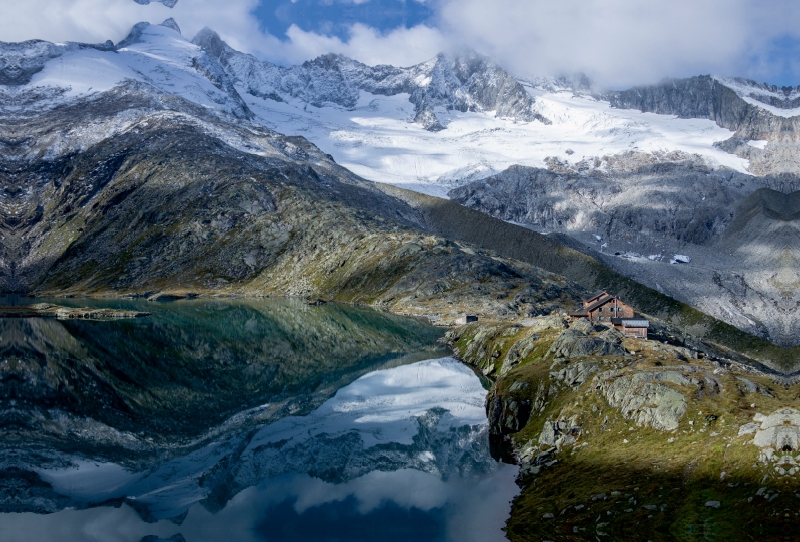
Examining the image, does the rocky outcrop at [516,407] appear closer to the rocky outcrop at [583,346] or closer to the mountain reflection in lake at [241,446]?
the mountain reflection in lake at [241,446]

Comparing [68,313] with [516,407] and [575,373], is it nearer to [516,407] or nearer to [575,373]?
[516,407]

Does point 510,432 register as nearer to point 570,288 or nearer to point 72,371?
point 72,371

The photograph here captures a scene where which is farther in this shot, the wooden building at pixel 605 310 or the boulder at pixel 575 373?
the wooden building at pixel 605 310

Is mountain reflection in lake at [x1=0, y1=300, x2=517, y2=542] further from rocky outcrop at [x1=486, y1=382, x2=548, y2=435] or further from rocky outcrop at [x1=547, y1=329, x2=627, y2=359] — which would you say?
rocky outcrop at [x1=547, y1=329, x2=627, y2=359]

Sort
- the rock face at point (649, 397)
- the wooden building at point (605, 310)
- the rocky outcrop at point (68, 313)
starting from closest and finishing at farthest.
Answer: the rock face at point (649, 397) < the wooden building at point (605, 310) < the rocky outcrop at point (68, 313)

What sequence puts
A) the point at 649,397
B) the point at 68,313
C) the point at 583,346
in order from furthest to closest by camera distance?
the point at 68,313 → the point at 583,346 → the point at 649,397

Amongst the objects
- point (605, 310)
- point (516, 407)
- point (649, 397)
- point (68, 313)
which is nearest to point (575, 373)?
point (516, 407)

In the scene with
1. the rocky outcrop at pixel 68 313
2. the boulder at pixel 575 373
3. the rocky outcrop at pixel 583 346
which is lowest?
the rocky outcrop at pixel 68 313

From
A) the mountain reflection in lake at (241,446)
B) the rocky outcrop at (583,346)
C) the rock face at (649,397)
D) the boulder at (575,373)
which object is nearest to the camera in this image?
the mountain reflection in lake at (241,446)

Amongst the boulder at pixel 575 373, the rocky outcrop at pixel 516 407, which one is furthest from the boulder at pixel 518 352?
the boulder at pixel 575 373

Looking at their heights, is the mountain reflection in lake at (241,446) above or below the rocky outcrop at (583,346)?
below
